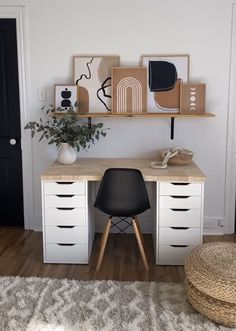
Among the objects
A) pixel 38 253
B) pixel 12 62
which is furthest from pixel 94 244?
pixel 12 62

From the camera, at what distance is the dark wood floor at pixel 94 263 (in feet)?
9.12

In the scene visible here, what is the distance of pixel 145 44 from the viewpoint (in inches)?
131

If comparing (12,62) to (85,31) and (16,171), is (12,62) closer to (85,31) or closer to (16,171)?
(85,31)

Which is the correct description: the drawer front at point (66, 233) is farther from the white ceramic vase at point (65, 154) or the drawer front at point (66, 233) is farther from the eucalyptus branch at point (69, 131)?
the eucalyptus branch at point (69, 131)

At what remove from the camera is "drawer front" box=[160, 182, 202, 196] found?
9.30ft

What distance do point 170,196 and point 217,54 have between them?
1402mm

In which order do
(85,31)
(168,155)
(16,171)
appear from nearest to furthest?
1. (168,155)
2. (85,31)
3. (16,171)

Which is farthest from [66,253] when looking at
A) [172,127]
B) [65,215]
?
[172,127]

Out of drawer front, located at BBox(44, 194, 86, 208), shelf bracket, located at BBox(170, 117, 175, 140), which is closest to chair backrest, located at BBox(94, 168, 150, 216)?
drawer front, located at BBox(44, 194, 86, 208)

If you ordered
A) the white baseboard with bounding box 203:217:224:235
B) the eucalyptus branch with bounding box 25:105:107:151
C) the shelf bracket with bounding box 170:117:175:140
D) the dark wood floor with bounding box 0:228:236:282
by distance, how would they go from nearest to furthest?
the dark wood floor with bounding box 0:228:236:282 → the eucalyptus branch with bounding box 25:105:107:151 → the shelf bracket with bounding box 170:117:175:140 → the white baseboard with bounding box 203:217:224:235

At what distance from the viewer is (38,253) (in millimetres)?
3172

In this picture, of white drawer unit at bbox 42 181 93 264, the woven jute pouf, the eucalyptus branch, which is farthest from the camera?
the eucalyptus branch

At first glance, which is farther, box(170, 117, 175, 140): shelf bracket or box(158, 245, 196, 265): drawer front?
box(170, 117, 175, 140): shelf bracket

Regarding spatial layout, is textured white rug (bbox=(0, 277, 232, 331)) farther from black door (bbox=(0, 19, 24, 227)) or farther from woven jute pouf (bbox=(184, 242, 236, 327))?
black door (bbox=(0, 19, 24, 227))
